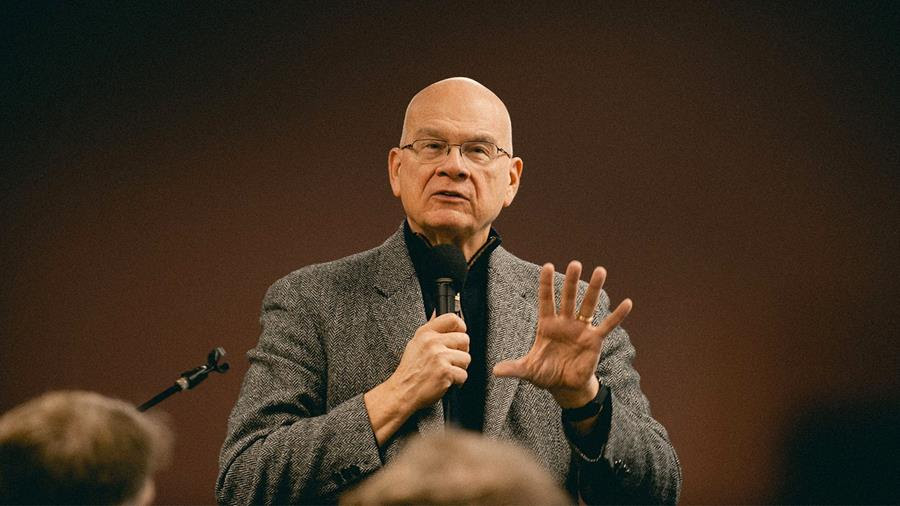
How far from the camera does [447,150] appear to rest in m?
1.91

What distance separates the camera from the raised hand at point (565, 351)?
5.15 ft

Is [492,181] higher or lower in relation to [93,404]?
higher

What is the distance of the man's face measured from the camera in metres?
1.89

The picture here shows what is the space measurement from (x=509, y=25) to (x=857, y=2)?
1025mm

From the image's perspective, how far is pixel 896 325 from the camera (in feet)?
8.72

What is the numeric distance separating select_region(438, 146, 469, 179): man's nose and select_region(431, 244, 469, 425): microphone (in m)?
0.17

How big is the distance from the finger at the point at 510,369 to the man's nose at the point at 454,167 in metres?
0.47

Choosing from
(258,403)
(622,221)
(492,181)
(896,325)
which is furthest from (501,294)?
(896,325)

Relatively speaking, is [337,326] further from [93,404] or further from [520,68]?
[520,68]

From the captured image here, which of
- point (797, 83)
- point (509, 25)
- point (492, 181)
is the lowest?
point (492, 181)

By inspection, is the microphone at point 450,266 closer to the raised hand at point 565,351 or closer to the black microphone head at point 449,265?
the black microphone head at point 449,265

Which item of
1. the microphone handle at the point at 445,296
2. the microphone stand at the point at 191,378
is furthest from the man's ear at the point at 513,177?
the microphone stand at the point at 191,378

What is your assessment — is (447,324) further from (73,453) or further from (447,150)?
(73,453)

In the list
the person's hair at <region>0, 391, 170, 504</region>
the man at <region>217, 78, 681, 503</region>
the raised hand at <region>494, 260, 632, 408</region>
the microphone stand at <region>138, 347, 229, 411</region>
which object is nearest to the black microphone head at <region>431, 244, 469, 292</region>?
the man at <region>217, 78, 681, 503</region>
